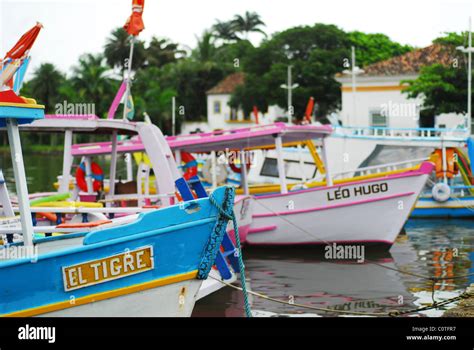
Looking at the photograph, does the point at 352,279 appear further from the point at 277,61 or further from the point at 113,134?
the point at 277,61

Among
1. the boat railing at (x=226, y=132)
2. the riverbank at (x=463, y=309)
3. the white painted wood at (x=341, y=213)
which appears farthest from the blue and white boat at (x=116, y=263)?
the white painted wood at (x=341, y=213)

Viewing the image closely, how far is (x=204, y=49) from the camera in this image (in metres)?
68.6

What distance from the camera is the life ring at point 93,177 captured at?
1706cm

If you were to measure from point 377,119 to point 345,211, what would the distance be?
2390cm

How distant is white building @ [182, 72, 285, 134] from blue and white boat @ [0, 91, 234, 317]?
51.9 m

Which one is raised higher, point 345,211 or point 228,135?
point 228,135

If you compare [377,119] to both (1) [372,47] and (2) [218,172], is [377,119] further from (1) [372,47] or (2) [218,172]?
(2) [218,172]

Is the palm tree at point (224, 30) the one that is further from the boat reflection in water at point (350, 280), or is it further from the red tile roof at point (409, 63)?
the boat reflection in water at point (350, 280)

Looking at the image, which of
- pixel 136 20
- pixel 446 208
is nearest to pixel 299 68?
pixel 446 208

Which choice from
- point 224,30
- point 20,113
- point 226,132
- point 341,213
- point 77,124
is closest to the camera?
point 20,113

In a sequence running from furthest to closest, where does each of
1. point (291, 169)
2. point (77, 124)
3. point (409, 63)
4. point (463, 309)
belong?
point (409, 63) < point (291, 169) < point (77, 124) < point (463, 309)

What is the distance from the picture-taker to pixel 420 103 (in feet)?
130
